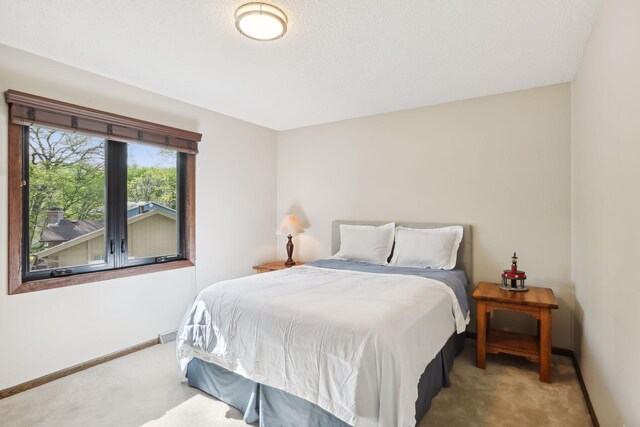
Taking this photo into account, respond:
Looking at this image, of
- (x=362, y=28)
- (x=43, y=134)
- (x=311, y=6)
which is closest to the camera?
(x=311, y=6)

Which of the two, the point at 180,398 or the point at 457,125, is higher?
the point at 457,125

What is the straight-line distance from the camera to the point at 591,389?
7.29 ft

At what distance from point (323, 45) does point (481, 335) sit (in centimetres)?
257

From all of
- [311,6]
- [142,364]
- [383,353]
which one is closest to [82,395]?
[142,364]

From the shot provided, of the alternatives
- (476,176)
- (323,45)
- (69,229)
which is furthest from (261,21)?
(476,176)

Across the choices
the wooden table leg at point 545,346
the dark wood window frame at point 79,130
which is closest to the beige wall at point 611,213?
the wooden table leg at point 545,346

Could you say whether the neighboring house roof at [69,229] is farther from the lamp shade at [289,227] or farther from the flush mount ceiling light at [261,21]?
the flush mount ceiling light at [261,21]

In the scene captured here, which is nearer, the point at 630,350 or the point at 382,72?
the point at 630,350

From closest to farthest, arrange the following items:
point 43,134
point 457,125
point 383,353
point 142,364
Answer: point 383,353 < point 43,134 < point 142,364 < point 457,125

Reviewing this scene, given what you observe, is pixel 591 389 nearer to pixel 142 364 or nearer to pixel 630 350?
pixel 630 350

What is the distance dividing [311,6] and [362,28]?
0.39 meters

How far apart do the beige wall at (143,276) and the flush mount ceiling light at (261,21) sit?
1.13 m

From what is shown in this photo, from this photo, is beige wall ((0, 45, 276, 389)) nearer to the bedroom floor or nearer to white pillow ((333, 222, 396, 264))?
the bedroom floor

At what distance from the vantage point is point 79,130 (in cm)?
278
